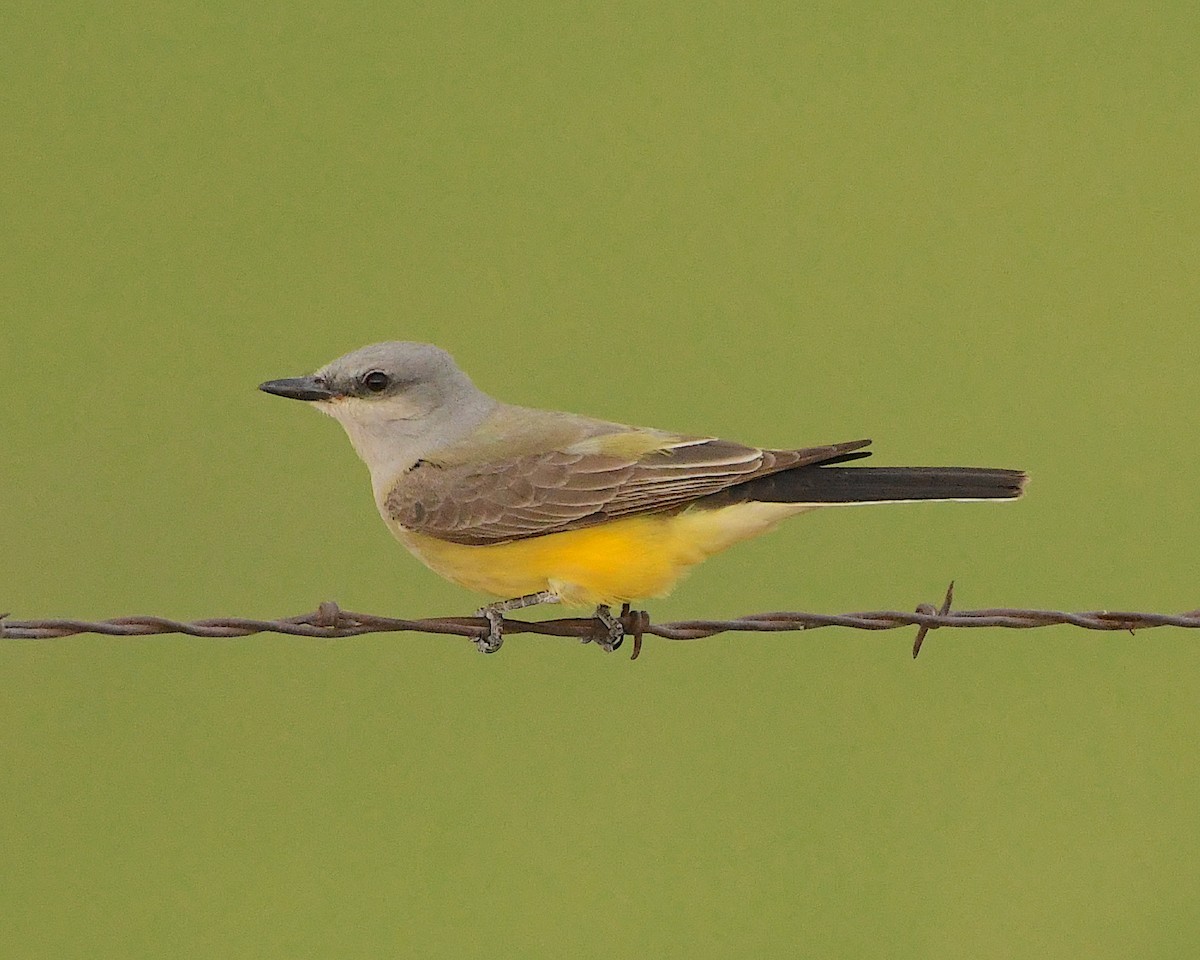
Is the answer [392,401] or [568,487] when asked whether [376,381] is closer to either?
[392,401]

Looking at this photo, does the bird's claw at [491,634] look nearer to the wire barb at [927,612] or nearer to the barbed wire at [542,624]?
the barbed wire at [542,624]

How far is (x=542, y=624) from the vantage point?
4.78 metres

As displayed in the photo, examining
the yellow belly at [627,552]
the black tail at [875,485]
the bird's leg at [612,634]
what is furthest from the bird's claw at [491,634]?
the black tail at [875,485]

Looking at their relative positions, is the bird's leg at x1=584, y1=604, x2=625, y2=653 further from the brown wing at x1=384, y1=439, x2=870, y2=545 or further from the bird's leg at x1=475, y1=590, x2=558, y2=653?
the brown wing at x1=384, y1=439, x2=870, y2=545

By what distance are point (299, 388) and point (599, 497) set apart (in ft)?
4.11

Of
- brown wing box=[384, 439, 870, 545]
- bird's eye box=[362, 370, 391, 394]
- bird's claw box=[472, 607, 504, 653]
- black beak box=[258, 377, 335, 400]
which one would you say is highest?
bird's eye box=[362, 370, 391, 394]

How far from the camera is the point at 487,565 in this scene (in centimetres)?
501

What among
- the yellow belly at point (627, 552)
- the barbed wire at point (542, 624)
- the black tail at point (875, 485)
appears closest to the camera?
the barbed wire at point (542, 624)

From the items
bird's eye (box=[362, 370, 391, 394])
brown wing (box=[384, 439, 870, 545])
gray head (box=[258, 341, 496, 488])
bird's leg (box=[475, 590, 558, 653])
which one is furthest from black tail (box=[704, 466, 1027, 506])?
bird's eye (box=[362, 370, 391, 394])

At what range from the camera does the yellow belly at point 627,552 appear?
4875 millimetres

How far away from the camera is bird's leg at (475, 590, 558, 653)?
4.70 metres

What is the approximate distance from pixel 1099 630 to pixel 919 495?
64 cm

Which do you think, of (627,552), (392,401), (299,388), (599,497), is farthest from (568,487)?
(299,388)

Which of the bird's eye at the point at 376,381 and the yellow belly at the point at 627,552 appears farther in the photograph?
the bird's eye at the point at 376,381
